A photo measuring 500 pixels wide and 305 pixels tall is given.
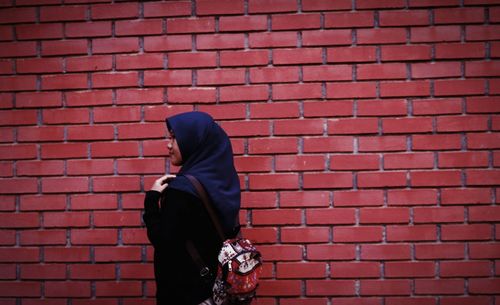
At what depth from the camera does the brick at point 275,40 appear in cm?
257

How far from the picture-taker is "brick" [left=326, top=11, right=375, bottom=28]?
255 cm

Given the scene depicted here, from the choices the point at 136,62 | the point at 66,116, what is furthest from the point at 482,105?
the point at 66,116

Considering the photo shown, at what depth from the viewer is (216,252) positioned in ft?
6.84

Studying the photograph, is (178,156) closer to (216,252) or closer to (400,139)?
(216,252)

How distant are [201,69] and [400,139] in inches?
50.6

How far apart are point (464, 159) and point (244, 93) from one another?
138 cm

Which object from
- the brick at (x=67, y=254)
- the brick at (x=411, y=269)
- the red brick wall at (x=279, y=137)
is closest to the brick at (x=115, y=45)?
the red brick wall at (x=279, y=137)

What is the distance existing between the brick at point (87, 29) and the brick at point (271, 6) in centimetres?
91

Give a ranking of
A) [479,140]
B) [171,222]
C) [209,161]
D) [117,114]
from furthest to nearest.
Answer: [117,114] → [479,140] → [209,161] → [171,222]

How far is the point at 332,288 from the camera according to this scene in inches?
101

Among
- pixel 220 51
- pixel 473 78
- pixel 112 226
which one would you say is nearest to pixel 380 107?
pixel 473 78

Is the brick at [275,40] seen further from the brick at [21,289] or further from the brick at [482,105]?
the brick at [21,289]

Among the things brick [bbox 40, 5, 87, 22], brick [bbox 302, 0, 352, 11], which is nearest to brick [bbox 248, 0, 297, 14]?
brick [bbox 302, 0, 352, 11]

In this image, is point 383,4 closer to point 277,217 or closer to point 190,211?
point 277,217
